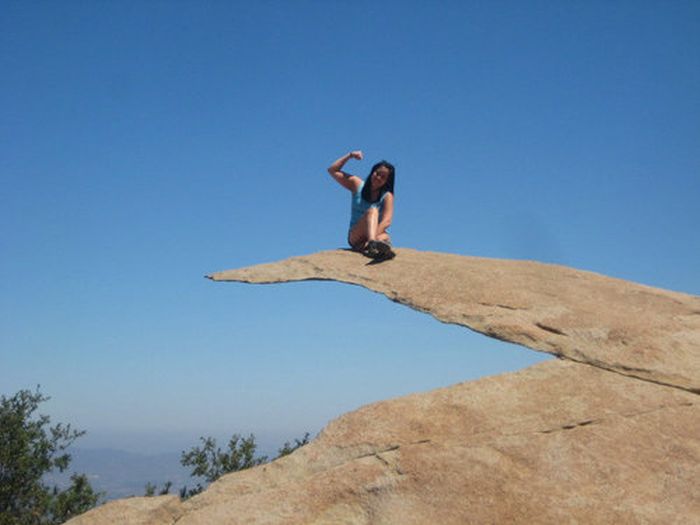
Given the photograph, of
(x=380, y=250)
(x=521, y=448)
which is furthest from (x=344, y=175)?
(x=521, y=448)

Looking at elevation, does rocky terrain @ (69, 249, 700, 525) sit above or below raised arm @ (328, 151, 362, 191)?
below

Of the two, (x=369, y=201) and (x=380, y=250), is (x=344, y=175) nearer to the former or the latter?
(x=369, y=201)

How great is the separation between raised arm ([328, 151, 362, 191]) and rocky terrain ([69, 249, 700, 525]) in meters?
4.26

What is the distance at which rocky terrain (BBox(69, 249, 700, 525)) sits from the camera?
19.9 feet

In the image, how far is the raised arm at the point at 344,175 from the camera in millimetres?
12820

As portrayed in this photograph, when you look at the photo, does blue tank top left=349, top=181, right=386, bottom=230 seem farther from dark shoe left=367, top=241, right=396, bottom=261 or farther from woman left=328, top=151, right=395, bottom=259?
dark shoe left=367, top=241, right=396, bottom=261

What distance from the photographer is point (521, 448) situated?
6652mm

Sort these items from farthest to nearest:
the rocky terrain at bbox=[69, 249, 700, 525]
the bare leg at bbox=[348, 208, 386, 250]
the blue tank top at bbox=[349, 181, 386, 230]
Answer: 1. the blue tank top at bbox=[349, 181, 386, 230]
2. the bare leg at bbox=[348, 208, 386, 250]
3. the rocky terrain at bbox=[69, 249, 700, 525]

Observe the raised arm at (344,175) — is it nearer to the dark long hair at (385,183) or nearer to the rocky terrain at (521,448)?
the dark long hair at (385,183)

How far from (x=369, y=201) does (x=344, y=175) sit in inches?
33.8

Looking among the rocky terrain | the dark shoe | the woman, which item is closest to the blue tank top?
the woman

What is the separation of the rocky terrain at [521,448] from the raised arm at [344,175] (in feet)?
14.0

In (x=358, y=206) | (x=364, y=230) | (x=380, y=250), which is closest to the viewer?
(x=380, y=250)

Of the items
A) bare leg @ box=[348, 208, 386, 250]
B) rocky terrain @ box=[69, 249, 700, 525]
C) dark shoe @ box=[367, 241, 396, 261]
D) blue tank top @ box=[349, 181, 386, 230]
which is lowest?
rocky terrain @ box=[69, 249, 700, 525]
